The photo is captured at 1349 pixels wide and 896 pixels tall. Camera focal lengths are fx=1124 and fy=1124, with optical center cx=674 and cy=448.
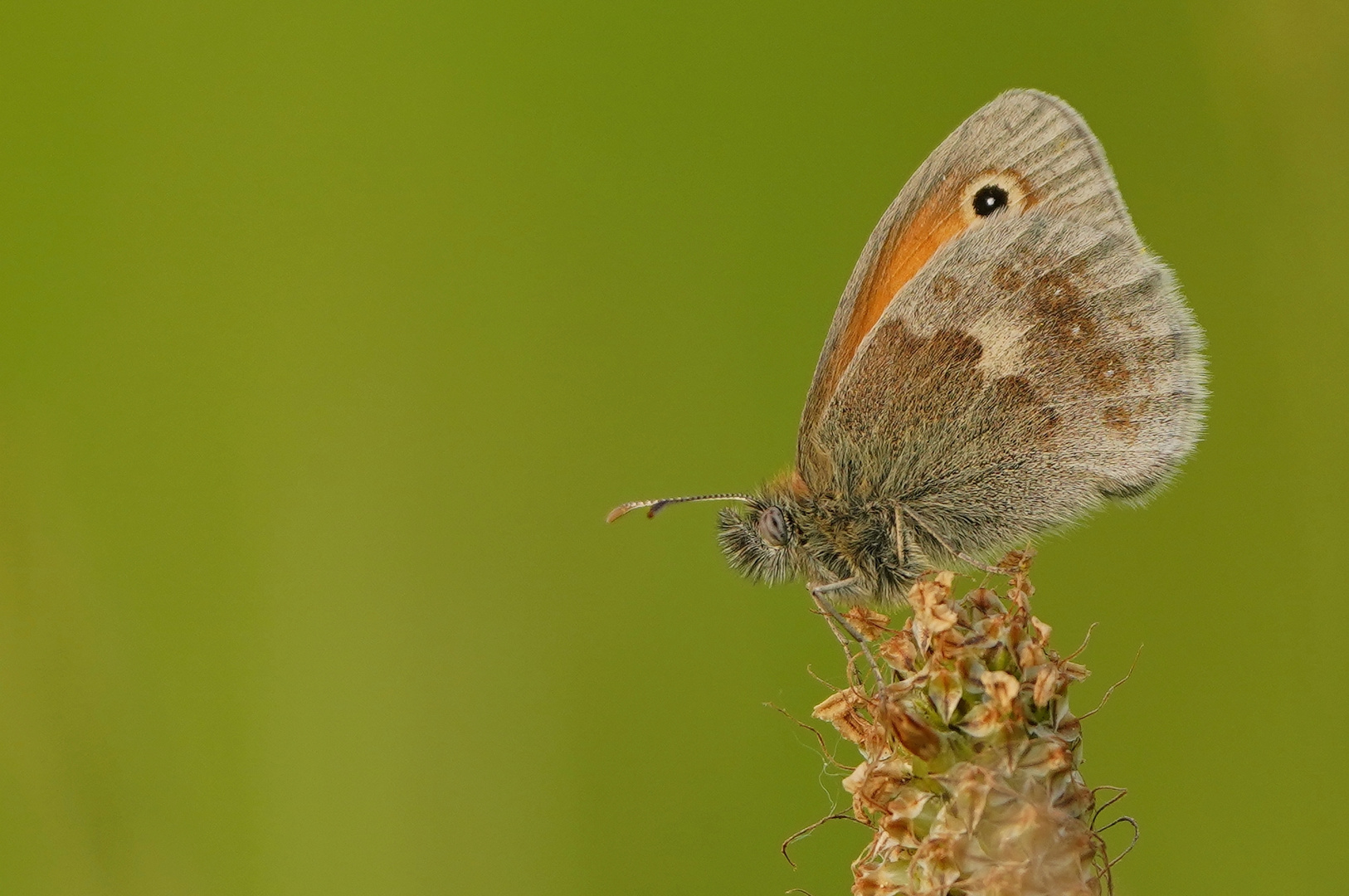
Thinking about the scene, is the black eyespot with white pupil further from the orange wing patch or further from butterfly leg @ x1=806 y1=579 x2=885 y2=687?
butterfly leg @ x1=806 y1=579 x2=885 y2=687

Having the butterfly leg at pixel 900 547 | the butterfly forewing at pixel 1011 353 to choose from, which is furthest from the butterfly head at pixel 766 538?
the butterfly leg at pixel 900 547

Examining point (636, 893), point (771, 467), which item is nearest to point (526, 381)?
point (771, 467)

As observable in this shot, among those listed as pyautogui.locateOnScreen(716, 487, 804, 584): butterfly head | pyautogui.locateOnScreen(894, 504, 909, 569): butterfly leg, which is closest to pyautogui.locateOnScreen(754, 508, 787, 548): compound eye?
pyautogui.locateOnScreen(716, 487, 804, 584): butterfly head

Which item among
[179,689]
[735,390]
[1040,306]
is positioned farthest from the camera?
[735,390]

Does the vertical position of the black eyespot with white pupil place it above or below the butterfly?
above

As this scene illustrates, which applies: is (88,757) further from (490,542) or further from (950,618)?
(950,618)

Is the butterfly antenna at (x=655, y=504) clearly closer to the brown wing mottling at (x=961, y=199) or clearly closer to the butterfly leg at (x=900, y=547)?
the brown wing mottling at (x=961, y=199)

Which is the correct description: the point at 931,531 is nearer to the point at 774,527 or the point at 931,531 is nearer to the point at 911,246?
the point at 774,527

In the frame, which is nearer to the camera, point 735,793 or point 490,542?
point 735,793
